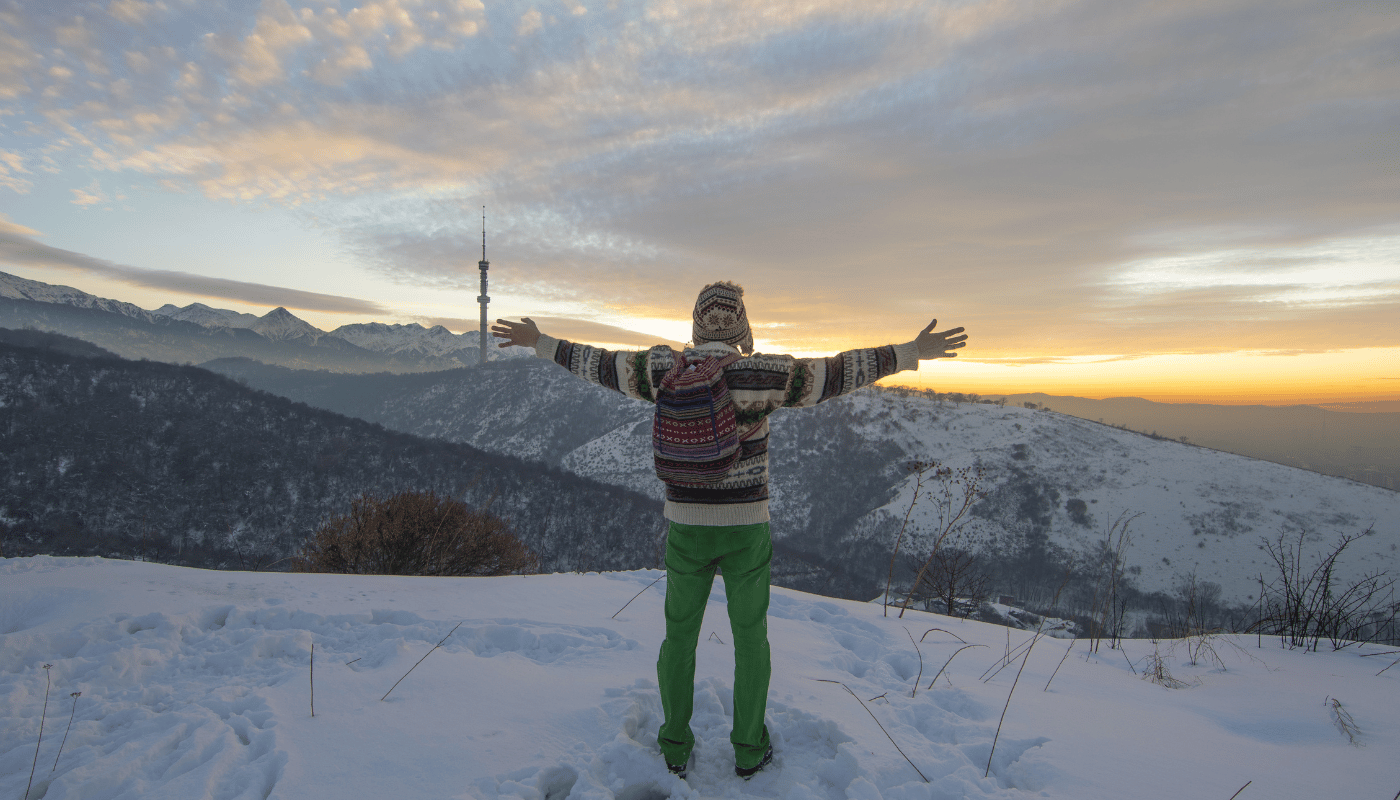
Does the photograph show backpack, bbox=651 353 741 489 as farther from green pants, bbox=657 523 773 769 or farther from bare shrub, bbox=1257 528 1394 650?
bare shrub, bbox=1257 528 1394 650

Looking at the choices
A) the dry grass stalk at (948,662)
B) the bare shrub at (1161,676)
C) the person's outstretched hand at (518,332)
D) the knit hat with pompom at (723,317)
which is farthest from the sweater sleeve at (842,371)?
the bare shrub at (1161,676)

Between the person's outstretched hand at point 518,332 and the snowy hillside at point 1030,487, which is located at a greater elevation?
the person's outstretched hand at point 518,332

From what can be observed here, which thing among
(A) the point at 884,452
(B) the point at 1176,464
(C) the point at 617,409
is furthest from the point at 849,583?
(C) the point at 617,409

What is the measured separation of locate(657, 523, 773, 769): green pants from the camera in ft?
8.84

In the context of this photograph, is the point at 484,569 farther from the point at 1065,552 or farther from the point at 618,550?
the point at 1065,552

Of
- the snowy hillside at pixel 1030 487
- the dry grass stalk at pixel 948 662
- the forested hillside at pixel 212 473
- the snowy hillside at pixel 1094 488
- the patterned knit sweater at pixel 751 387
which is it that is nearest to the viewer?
the patterned knit sweater at pixel 751 387

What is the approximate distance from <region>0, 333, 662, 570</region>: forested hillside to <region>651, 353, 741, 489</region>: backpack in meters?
59.7

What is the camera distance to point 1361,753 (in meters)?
2.82

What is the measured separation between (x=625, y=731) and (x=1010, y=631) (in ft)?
14.0

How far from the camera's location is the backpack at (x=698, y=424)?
2.65m

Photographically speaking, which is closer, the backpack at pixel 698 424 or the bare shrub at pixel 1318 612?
the backpack at pixel 698 424

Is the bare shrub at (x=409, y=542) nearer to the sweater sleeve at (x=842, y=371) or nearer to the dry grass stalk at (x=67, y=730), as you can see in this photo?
the dry grass stalk at (x=67, y=730)

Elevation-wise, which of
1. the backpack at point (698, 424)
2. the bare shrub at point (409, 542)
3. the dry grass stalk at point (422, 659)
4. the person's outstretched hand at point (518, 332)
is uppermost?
the person's outstretched hand at point (518, 332)

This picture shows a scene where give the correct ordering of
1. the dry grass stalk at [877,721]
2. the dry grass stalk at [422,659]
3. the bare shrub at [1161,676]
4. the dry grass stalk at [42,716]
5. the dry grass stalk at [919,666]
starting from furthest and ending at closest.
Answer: the bare shrub at [1161,676], the dry grass stalk at [919,666], the dry grass stalk at [422,659], the dry grass stalk at [877,721], the dry grass stalk at [42,716]
